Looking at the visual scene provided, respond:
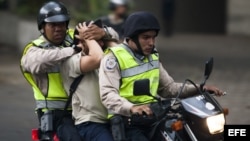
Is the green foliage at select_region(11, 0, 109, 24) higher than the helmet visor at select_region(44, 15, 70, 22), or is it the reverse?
the helmet visor at select_region(44, 15, 70, 22)

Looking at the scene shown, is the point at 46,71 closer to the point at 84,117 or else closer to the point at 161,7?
the point at 84,117

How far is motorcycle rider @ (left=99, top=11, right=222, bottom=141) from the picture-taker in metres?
5.36

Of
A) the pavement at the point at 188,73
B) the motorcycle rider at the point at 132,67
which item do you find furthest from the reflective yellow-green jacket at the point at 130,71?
the pavement at the point at 188,73

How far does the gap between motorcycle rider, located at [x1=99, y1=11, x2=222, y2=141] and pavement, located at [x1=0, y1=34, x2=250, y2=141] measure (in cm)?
384

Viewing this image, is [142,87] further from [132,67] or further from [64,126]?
[64,126]

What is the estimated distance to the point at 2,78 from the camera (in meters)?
14.0

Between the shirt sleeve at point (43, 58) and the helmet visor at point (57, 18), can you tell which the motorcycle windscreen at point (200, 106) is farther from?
the helmet visor at point (57, 18)

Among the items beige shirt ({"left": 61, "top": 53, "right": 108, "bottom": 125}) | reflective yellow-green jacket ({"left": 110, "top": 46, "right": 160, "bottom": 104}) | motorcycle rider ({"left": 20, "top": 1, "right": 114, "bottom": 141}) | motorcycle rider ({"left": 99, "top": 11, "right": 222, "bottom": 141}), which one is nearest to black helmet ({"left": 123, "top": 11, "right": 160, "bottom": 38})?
motorcycle rider ({"left": 99, "top": 11, "right": 222, "bottom": 141})

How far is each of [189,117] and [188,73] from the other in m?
9.71

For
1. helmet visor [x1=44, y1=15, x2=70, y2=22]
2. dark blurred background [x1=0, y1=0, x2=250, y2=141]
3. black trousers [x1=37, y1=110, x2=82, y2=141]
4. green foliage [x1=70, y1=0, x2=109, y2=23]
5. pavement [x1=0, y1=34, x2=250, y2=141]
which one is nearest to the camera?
black trousers [x1=37, y1=110, x2=82, y2=141]

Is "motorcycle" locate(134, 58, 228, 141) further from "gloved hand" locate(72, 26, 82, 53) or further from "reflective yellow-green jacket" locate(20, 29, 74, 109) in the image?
"reflective yellow-green jacket" locate(20, 29, 74, 109)

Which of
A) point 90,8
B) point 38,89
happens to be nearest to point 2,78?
point 90,8

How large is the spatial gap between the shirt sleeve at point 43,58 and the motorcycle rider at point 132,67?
0.42 metres

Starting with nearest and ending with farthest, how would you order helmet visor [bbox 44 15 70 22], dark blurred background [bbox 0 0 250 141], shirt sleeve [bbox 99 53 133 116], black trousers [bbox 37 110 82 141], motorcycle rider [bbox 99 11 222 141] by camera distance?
shirt sleeve [bbox 99 53 133 116], motorcycle rider [bbox 99 11 222 141], black trousers [bbox 37 110 82 141], helmet visor [bbox 44 15 70 22], dark blurred background [bbox 0 0 250 141]
